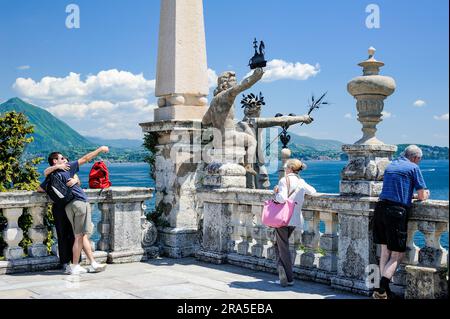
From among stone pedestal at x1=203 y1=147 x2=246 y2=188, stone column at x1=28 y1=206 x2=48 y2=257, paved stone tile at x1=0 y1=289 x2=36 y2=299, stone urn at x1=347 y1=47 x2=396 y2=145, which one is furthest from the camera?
stone pedestal at x1=203 y1=147 x2=246 y2=188

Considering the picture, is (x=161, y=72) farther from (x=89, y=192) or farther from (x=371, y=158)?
(x=371, y=158)

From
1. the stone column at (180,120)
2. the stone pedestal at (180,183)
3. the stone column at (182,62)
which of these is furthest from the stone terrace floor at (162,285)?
the stone column at (182,62)

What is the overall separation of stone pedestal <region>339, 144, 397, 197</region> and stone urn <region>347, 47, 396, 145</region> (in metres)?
0.11

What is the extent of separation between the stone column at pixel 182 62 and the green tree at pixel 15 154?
4974mm

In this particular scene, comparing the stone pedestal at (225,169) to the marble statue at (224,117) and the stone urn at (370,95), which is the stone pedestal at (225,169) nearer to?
the marble statue at (224,117)

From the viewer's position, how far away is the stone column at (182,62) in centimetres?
1041

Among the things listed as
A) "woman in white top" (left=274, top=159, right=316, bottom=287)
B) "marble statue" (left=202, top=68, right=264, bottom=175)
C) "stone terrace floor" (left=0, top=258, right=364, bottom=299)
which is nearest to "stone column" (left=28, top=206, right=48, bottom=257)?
"stone terrace floor" (left=0, top=258, right=364, bottom=299)

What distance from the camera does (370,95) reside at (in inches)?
292

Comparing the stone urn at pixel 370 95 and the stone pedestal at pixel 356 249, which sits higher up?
the stone urn at pixel 370 95

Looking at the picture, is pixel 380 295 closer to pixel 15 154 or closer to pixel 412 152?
pixel 412 152

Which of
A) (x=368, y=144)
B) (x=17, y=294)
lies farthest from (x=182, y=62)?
(x=17, y=294)

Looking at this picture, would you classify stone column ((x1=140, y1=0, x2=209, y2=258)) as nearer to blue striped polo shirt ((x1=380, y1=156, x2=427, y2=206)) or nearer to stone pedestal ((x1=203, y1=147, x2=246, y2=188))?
stone pedestal ((x1=203, y1=147, x2=246, y2=188))

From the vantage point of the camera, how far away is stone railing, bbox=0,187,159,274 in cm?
Result: 882

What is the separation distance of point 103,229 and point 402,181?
5.12 metres
